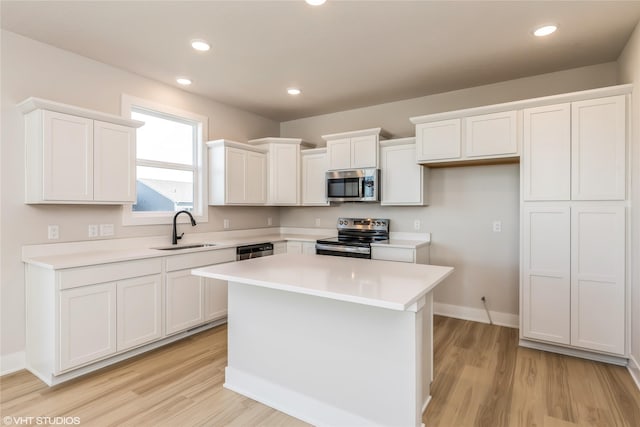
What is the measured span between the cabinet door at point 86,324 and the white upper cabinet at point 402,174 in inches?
120

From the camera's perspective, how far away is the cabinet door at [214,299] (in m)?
3.60

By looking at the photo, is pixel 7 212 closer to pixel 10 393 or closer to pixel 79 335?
pixel 79 335

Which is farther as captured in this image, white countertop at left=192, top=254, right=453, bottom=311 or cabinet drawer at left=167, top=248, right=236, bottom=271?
cabinet drawer at left=167, top=248, right=236, bottom=271

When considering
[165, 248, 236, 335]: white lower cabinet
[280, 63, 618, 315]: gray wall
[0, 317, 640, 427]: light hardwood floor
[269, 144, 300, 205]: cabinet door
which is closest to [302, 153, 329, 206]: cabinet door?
[269, 144, 300, 205]: cabinet door

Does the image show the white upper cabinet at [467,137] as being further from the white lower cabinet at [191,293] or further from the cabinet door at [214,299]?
the cabinet door at [214,299]

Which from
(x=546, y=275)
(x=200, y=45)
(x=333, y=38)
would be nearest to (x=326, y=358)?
(x=546, y=275)

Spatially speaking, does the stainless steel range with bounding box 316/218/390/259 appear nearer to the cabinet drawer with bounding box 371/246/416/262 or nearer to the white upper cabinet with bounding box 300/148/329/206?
the cabinet drawer with bounding box 371/246/416/262

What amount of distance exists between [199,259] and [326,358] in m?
1.96

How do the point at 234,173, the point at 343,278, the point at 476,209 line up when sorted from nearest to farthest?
the point at 343,278
the point at 476,209
the point at 234,173

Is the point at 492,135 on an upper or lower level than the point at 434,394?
upper

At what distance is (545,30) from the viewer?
2.66 meters

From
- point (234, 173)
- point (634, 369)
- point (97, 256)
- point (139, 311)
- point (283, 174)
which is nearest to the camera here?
point (634, 369)

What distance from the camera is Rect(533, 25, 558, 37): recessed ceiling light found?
2.63 metres

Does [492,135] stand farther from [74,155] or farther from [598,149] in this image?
[74,155]
